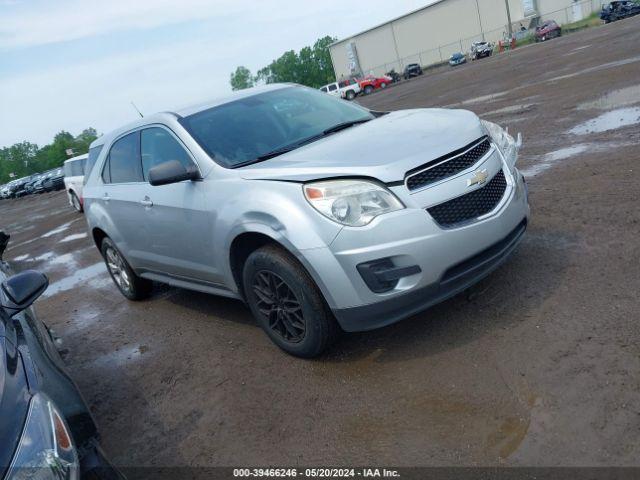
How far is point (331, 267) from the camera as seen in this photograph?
3363 mm

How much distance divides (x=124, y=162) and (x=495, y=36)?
68435 mm

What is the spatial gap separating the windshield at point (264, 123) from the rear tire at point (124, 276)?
2.11 m

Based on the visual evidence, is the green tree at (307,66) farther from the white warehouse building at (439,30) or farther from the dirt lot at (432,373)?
the dirt lot at (432,373)

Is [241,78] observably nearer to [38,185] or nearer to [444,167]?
[38,185]

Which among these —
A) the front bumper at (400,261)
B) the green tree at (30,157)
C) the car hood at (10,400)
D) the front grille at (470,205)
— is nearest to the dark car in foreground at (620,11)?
the front grille at (470,205)

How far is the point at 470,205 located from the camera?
3.54 metres

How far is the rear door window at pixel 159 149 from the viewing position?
451cm

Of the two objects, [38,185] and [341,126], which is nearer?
[341,126]

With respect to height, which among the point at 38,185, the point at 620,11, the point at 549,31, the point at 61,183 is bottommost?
the point at 61,183

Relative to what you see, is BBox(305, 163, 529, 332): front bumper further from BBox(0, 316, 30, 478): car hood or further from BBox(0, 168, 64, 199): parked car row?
BBox(0, 168, 64, 199): parked car row

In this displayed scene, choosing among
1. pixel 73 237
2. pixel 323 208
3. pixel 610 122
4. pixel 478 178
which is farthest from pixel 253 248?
pixel 73 237

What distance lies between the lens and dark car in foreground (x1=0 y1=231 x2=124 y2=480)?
75.6 inches

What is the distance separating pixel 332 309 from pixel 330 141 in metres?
1.31

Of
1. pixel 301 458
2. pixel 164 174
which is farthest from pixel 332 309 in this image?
pixel 164 174
